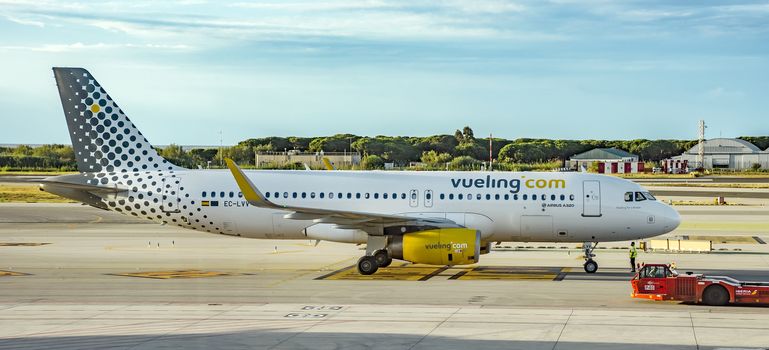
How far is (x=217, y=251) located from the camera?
47.2 m

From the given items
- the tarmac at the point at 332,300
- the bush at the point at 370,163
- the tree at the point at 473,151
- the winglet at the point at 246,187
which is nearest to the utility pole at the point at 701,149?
the tree at the point at 473,151

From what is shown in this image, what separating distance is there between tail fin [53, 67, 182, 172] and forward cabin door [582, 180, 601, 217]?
60.7 feet

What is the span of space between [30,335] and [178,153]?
136104 mm

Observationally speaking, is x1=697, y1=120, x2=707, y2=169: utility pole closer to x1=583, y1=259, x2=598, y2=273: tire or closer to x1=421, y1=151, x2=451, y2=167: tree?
x1=421, y1=151, x2=451, y2=167: tree

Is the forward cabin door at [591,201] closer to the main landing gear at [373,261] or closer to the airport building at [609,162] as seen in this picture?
the main landing gear at [373,261]

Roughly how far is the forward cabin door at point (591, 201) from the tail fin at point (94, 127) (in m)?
18.5

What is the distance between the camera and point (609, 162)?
16138 cm

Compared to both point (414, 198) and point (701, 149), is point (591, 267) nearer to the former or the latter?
point (414, 198)

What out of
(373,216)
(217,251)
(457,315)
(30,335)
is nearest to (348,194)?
(373,216)

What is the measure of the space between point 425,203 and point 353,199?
121 inches

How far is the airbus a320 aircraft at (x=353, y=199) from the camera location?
3884 centimetres

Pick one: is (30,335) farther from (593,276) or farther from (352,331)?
(593,276)

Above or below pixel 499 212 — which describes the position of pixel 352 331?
below

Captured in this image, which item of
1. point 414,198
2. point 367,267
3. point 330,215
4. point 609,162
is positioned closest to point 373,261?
point 367,267
